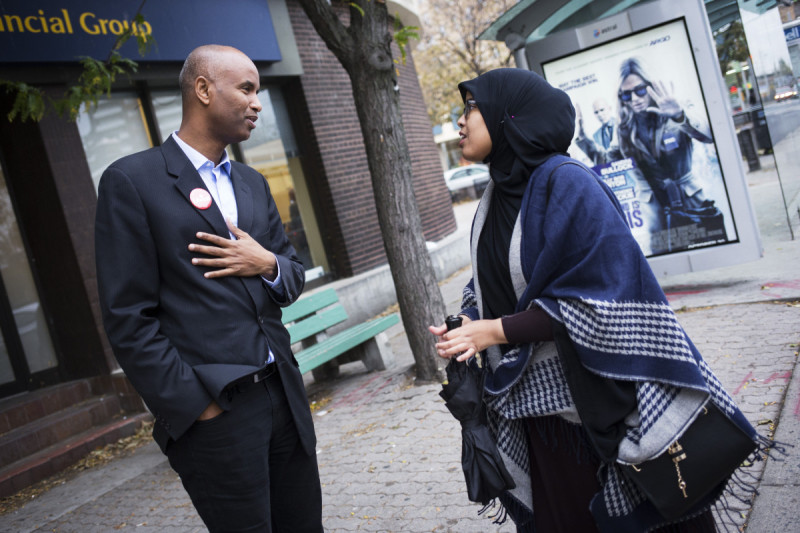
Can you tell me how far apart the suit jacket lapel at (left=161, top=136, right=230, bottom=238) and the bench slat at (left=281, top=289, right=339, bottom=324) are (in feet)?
13.2

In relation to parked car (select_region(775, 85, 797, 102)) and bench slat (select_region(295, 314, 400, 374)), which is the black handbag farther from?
parked car (select_region(775, 85, 797, 102))

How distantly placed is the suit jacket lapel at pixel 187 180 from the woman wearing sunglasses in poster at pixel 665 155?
5520 millimetres

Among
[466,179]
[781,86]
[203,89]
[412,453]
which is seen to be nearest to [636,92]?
[781,86]

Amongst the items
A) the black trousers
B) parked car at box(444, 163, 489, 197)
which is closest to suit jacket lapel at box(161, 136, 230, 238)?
the black trousers

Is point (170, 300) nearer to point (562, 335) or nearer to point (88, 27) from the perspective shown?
point (562, 335)

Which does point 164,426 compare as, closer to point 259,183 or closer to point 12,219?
point 259,183

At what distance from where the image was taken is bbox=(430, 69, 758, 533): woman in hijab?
1.93m

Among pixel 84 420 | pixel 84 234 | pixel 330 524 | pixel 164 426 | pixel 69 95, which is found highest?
pixel 69 95

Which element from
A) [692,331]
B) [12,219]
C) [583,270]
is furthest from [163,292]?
[12,219]

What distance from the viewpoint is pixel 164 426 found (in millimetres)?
2105

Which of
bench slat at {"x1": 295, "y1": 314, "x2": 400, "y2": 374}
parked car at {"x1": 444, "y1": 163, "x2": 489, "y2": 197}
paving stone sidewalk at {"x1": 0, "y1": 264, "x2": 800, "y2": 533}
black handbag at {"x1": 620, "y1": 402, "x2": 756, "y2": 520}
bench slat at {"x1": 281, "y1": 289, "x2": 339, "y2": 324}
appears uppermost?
parked car at {"x1": 444, "y1": 163, "x2": 489, "y2": 197}

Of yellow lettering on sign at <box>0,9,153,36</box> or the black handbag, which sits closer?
the black handbag

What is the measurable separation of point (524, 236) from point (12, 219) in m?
6.65

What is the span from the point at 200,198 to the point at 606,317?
1.35 meters
